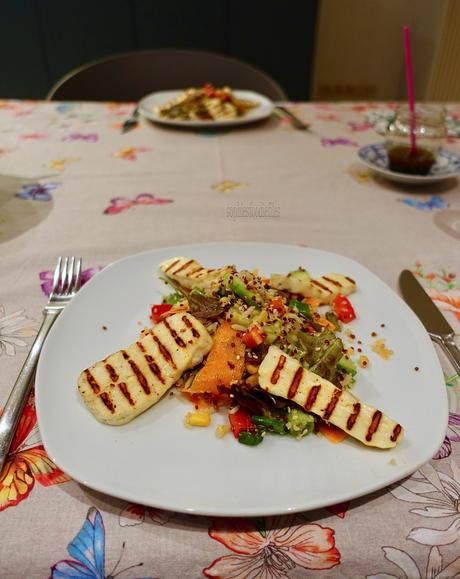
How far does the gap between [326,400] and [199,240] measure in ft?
2.88

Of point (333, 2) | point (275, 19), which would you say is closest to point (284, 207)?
point (275, 19)

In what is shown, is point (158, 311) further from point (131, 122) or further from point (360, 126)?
point (360, 126)

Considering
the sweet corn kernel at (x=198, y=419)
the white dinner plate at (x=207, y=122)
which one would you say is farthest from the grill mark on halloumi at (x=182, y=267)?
the white dinner plate at (x=207, y=122)

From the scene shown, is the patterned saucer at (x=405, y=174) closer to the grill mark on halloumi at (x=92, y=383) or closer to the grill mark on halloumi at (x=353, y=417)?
the grill mark on halloumi at (x=353, y=417)

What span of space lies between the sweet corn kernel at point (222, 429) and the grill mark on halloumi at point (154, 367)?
14 centimetres

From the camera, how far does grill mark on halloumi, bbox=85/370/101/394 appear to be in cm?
88

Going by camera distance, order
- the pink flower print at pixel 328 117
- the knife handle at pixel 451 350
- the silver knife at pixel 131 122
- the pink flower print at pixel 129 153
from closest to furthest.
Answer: the knife handle at pixel 451 350
the pink flower print at pixel 129 153
the silver knife at pixel 131 122
the pink flower print at pixel 328 117

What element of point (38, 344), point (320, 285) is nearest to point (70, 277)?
point (38, 344)

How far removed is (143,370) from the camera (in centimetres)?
93

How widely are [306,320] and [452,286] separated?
0.57 m

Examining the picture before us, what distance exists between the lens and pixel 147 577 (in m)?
0.69

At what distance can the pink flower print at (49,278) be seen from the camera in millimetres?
1325

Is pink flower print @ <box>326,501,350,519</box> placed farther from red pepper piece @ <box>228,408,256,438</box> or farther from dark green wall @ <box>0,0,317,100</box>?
dark green wall @ <box>0,0,317,100</box>

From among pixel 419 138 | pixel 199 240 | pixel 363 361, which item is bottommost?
pixel 199 240
